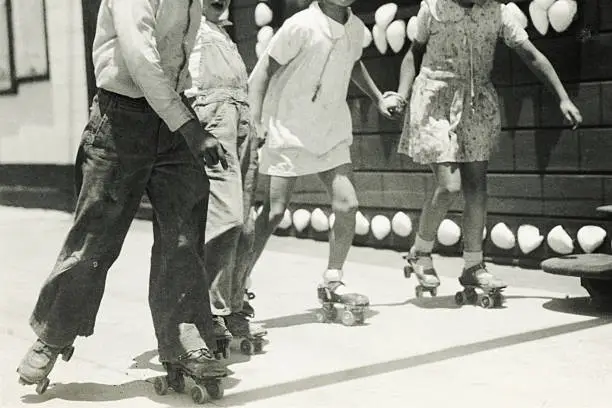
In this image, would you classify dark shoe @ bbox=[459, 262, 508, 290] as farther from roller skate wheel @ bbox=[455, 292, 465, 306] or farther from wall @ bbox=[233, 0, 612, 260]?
wall @ bbox=[233, 0, 612, 260]

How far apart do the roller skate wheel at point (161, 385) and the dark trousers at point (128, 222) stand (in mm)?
105

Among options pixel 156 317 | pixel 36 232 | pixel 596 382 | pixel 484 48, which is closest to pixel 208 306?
pixel 156 317

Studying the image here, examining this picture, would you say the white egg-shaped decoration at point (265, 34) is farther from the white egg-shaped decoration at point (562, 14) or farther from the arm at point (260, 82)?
the arm at point (260, 82)

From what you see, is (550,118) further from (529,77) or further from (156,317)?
(156,317)

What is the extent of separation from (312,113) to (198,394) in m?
1.93

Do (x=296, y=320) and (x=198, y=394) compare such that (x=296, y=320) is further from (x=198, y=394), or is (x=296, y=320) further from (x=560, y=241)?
(x=560, y=241)

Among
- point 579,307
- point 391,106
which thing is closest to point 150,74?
point 391,106

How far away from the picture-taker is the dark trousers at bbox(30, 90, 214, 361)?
3523mm

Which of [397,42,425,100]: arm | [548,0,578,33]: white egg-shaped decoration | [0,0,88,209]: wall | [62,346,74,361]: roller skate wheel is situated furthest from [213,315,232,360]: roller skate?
[0,0,88,209]: wall

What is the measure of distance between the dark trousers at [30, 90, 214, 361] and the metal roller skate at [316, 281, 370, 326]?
4.35 ft

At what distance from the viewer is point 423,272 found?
5.50 meters

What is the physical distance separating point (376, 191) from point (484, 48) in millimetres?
2460

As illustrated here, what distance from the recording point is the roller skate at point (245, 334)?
4.30m

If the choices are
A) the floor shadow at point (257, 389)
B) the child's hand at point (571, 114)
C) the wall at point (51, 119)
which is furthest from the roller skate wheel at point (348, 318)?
the wall at point (51, 119)
